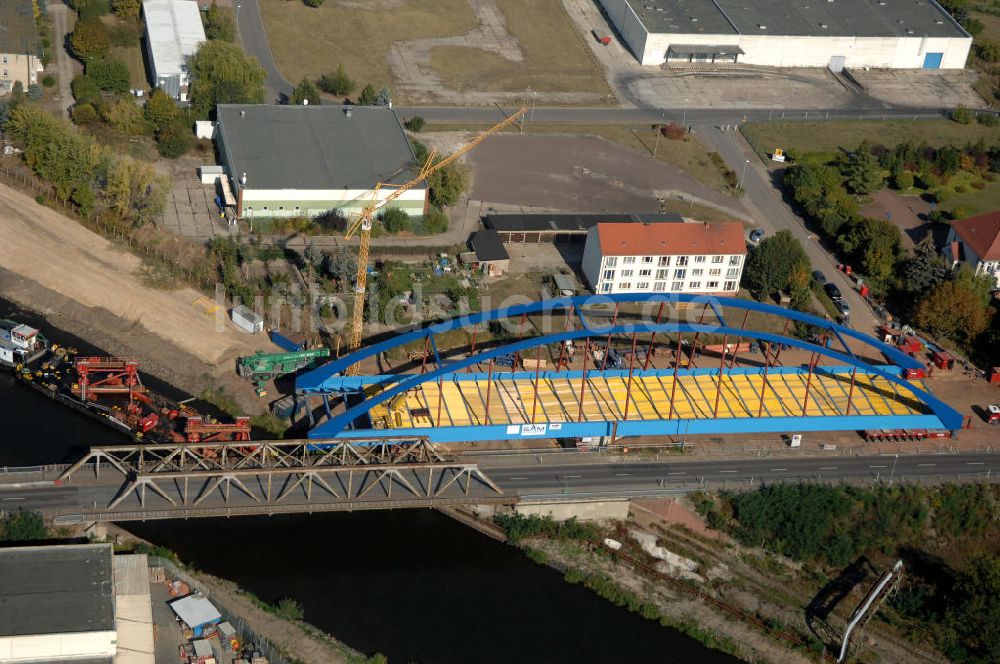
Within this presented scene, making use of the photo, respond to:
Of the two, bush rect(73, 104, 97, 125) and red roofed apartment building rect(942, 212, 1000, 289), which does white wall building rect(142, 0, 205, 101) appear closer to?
bush rect(73, 104, 97, 125)

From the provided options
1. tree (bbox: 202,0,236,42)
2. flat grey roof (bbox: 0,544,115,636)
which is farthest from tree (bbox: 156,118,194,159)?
flat grey roof (bbox: 0,544,115,636)

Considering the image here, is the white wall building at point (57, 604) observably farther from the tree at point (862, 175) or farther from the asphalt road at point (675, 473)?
the tree at point (862, 175)

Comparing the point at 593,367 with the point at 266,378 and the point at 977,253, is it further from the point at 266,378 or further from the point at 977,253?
the point at 977,253

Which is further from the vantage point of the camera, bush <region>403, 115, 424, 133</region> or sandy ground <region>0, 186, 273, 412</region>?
bush <region>403, 115, 424, 133</region>

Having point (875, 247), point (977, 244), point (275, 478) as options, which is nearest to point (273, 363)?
point (275, 478)

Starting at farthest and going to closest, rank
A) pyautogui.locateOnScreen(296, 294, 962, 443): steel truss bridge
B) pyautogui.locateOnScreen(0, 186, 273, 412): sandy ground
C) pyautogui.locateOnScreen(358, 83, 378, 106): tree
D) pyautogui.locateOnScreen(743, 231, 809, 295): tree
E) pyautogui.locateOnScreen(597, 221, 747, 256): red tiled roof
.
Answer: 1. pyautogui.locateOnScreen(358, 83, 378, 106): tree
2. pyautogui.locateOnScreen(743, 231, 809, 295): tree
3. pyautogui.locateOnScreen(597, 221, 747, 256): red tiled roof
4. pyautogui.locateOnScreen(0, 186, 273, 412): sandy ground
5. pyautogui.locateOnScreen(296, 294, 962, 443): steel truss bridge

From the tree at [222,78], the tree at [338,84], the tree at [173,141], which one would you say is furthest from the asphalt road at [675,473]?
the tree at [338,84]

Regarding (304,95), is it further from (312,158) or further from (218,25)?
(218,25)
